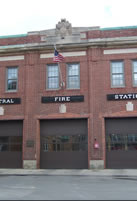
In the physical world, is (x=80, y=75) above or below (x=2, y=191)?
above

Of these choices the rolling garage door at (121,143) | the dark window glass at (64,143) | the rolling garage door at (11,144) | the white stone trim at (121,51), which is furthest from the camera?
the rolling garage door at (11,144)

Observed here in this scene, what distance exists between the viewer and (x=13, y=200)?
8.43 metres

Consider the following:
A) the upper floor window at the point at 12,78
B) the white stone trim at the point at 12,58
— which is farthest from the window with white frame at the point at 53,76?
the upper floor window at the point at 12,78

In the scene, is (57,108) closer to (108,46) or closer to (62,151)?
(62,151)

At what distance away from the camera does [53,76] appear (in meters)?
19.6

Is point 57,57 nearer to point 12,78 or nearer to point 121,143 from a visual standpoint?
point 12,78

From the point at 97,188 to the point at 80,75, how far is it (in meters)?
9.96

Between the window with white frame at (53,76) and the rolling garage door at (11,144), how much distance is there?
3.63 meters

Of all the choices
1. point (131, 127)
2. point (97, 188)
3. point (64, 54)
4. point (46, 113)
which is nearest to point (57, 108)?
point (46, 113)

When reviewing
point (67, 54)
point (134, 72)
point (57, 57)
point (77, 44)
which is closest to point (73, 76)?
point (67, 54)

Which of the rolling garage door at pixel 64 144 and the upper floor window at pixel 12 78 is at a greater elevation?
the upper floor window at pixel 12 78

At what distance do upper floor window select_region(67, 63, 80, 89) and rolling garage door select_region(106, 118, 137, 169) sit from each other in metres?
3.47

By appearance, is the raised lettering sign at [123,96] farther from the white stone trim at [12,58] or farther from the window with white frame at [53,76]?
the white stone trim at [12,58]

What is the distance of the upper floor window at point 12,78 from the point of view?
20.1 m
